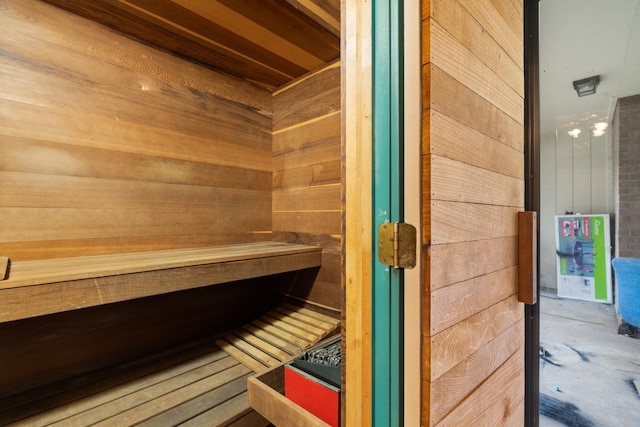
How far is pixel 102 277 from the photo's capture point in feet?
2.82

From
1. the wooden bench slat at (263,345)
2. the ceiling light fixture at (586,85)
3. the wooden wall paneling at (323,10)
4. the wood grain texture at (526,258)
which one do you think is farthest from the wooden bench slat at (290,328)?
the ceiling light fixture at (586,85)

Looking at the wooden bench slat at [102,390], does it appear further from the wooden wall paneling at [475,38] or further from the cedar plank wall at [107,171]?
the wooden wall paneling at [475,38]

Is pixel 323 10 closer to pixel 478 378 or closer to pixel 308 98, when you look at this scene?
pixel 308 98

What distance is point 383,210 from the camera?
611 mm

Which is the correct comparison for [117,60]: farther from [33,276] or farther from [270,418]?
[270,418]

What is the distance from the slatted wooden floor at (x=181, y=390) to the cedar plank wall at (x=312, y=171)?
26 cm

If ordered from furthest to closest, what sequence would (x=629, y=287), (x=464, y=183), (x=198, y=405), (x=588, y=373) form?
(x=629, y=287), (x=588, y=373), (x=198, y=405), (x=464, y=183)

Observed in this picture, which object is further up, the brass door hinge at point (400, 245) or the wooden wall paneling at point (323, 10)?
the wooden wall paneling at point (323, 10)

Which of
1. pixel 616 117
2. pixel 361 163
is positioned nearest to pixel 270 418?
pixel 361 163

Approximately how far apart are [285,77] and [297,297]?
1308 millimetres

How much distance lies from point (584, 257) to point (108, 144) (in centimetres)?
539

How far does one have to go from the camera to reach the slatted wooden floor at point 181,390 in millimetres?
967

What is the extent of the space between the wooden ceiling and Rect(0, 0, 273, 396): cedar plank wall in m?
0.08

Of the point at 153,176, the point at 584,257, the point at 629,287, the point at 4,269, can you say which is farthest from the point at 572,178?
the point at 4,269
